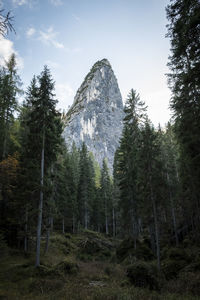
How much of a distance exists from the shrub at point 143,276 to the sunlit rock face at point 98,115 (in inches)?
3317

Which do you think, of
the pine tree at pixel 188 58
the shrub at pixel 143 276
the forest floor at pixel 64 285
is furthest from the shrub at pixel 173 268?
the pine tree at pixel 188 58

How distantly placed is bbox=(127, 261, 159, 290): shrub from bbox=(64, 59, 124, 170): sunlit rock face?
276 ft

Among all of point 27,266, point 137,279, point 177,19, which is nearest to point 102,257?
point 27,266

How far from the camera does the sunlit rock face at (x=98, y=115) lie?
106 meters

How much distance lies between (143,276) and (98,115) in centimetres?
11271

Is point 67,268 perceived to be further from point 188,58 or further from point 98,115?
point 98,115

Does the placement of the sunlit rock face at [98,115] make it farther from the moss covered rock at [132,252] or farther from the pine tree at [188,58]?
the pine tree at [188,58]

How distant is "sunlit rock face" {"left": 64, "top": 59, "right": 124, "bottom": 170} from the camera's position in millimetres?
105812

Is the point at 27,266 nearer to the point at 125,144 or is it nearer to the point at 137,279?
the point at 137,279

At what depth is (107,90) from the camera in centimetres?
13888

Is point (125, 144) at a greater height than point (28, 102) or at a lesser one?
lesser

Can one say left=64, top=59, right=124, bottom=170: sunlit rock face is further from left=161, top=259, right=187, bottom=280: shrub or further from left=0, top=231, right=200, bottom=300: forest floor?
left=161, top=259, right=187, bottom=280: shrub

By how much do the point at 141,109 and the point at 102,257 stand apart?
71.2 feet

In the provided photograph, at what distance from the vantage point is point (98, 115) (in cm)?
11931
